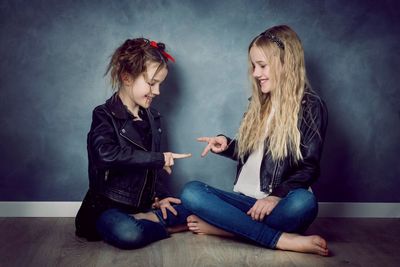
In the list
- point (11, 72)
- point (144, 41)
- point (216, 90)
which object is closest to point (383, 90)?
point (216, 90)

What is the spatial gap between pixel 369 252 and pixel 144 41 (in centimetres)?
129

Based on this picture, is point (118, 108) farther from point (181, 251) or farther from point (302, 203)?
point (302, 203)

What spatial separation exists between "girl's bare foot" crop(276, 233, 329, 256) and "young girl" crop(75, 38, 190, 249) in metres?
0.51

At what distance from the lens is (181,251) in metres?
2.17

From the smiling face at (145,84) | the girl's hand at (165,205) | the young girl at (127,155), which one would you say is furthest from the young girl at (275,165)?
the smiling face at (145,84)

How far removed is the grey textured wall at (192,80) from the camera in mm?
2621

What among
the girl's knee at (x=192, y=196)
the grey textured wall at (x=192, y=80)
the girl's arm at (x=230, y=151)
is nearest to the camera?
the girl's knee at (x=192, y=196)

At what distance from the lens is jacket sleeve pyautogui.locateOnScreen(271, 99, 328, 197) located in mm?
2234

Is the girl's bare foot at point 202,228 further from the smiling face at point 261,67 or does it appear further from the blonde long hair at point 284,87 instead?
the smiling face at point 261,67

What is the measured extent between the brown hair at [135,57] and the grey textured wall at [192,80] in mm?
216

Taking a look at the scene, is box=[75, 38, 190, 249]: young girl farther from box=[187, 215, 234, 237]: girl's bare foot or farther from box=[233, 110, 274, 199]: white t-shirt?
box=[233, 110, 274, 199]: white t-shirt

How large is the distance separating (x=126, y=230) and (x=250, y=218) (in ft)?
Answer: 1.63

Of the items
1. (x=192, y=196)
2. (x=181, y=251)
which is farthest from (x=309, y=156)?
(x=181, y=251)

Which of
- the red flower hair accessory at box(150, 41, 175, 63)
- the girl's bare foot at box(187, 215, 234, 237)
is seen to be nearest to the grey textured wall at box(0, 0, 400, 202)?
the red flower hair accessory at box(150, 41, 175, 63)
